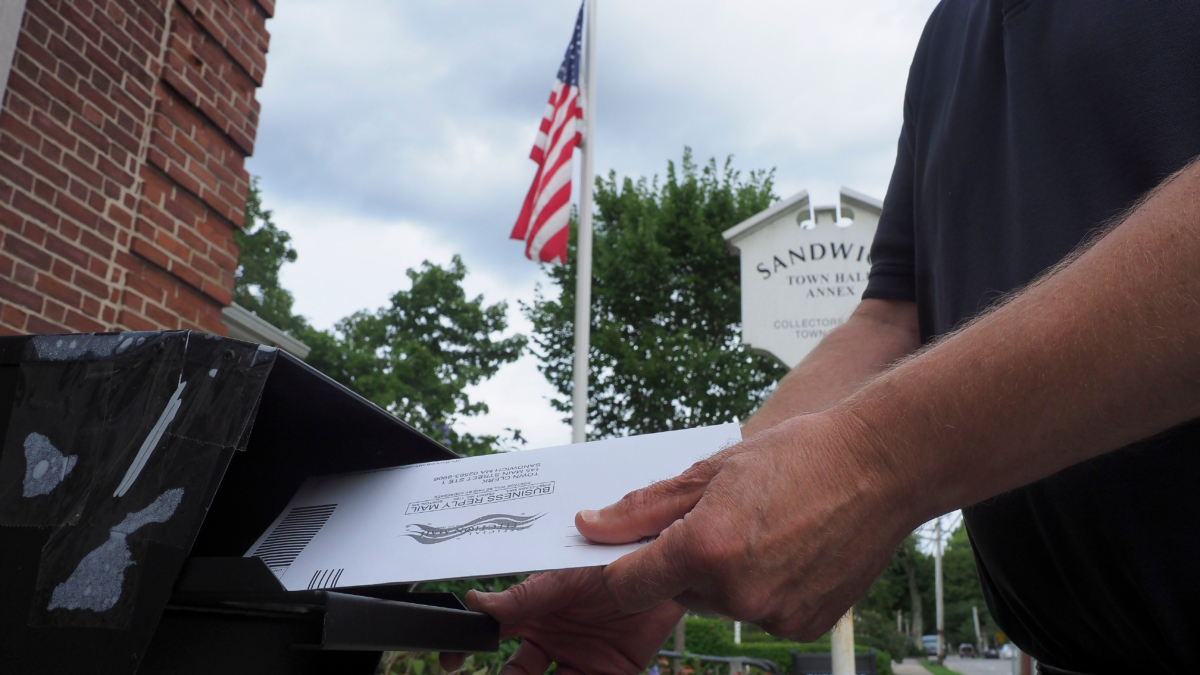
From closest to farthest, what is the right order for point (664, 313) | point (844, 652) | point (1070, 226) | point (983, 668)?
point (1070, 226), point (844, 652), point (664, 313), point (983, 668)

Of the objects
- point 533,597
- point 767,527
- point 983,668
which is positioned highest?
point 767,527

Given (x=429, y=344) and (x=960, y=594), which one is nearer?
(x=429, y=344)

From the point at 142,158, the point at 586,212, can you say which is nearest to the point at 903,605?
the point at 586,212

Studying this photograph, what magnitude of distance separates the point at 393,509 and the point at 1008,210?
0.93 metres

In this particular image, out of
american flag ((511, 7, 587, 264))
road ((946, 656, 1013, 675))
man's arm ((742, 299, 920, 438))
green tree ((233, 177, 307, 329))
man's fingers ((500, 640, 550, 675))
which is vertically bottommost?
road ((946, 656, 1013, 675))

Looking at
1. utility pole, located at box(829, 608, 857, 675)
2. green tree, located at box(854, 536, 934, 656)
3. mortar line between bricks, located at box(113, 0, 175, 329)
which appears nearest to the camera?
mortar line between bricks, located at box(113, 0, 175, 329)

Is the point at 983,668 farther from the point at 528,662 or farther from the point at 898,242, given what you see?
the point at 528,662

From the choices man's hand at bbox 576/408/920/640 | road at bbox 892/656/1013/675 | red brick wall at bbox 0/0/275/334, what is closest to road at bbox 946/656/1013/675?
road at bbox 892/656/1013/675

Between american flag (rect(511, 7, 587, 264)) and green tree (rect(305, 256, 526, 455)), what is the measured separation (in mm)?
15942

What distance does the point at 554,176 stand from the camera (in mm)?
7797

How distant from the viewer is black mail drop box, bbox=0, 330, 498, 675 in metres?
0.71

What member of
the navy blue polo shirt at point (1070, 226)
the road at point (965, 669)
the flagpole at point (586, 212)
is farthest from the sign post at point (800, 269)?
the road at point (965, 669)

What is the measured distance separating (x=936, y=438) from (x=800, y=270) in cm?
604

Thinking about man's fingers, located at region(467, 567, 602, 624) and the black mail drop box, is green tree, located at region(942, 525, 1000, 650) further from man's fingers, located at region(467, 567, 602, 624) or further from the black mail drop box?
the black mail drop box
